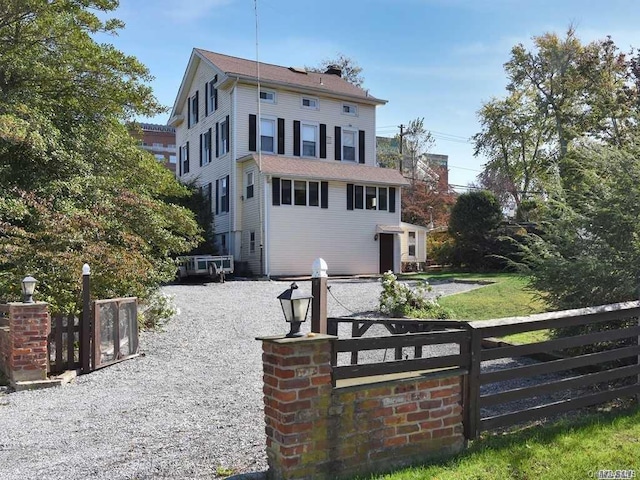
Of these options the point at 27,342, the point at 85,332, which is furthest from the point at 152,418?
the point at 85,332

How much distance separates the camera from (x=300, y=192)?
892 inches

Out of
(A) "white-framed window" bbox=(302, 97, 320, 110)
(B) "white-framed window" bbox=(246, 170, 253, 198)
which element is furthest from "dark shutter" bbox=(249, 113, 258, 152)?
(A) "white-framed window" bbox=(302, 97, 320, 110)

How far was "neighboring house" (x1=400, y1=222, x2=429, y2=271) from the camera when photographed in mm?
26578

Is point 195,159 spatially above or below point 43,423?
above

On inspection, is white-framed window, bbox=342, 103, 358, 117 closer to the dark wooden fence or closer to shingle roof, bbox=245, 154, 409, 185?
shingle roof, bbox=245, 154, 409, 185

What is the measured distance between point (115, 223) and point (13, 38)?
16.7ft

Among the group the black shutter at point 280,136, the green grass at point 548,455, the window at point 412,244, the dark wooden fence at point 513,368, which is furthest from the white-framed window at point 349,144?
the green grass at point 548,455

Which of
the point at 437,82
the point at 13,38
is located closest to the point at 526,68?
the point at 437,82

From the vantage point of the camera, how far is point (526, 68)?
3391 centimetres

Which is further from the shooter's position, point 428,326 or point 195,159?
point 195,159

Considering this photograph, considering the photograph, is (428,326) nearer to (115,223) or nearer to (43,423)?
(43,423)

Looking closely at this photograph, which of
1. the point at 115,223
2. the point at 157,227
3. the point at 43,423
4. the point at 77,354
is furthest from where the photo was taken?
the point at 157,227

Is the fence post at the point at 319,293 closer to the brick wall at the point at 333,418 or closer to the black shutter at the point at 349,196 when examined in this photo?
the brick wall at the point at 333,418

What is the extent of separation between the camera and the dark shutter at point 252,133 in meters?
23.2
